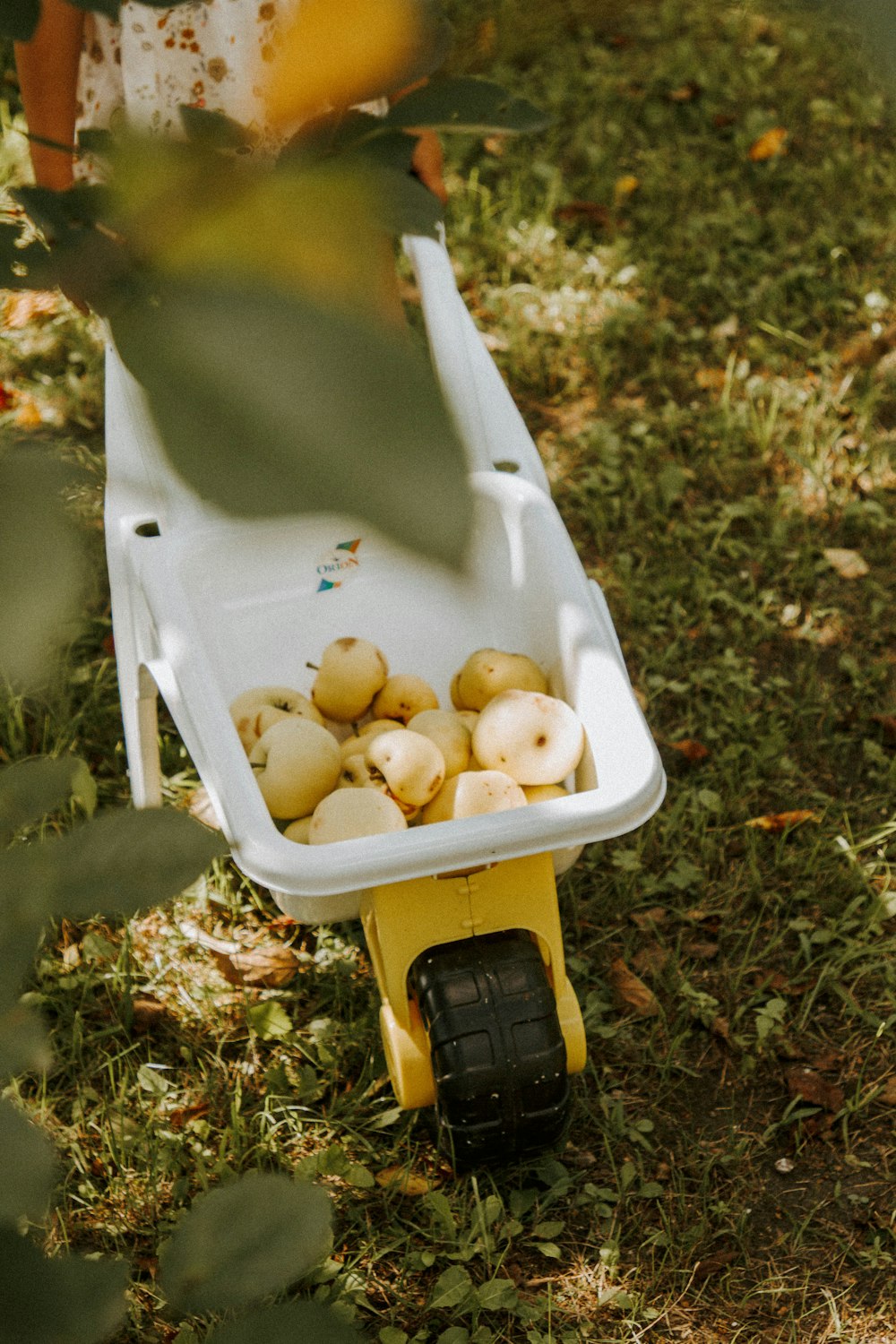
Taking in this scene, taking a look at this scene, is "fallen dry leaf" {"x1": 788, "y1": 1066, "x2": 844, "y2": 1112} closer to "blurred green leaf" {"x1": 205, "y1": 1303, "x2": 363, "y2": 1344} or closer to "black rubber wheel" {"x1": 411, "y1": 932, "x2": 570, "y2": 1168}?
"black rubber wheel" {"x1": 411, "y1": 932, "x2": 570, "y2": 1168}

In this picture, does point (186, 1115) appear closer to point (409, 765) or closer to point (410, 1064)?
point (410, 1064)

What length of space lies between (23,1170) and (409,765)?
108 centimetres

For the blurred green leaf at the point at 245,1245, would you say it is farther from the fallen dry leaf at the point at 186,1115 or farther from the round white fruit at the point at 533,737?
the fallen dry leaf at the point at 186,1115

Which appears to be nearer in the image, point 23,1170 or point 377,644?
point 23,1170

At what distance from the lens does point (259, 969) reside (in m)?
1.76

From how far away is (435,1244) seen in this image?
1490 mm

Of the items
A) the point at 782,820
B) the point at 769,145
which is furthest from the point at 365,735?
the point at 769,145

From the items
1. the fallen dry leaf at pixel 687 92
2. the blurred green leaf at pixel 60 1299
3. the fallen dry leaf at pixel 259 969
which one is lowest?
the fallen dry leaf at pixel 259 969

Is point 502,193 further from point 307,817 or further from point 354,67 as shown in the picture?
point 354,67

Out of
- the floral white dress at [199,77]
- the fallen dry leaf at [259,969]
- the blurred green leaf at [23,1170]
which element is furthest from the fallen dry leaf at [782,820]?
the blurred green leaf at [23,1170]

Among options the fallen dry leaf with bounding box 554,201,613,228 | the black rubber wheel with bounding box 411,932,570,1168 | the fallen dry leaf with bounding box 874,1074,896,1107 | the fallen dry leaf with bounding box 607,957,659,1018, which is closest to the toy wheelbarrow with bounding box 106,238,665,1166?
the black rubber wheel with bounding box 411,932,570,1168

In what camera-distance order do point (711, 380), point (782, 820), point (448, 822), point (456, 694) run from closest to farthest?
point (448, 822) → point (456, 694) → point (782, 820) → point (711, 380)

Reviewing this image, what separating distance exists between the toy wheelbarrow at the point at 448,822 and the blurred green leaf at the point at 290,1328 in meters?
0.73

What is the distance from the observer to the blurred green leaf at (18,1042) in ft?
1.43
